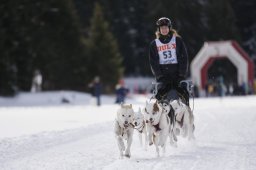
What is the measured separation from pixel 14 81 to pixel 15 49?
2.33 meters

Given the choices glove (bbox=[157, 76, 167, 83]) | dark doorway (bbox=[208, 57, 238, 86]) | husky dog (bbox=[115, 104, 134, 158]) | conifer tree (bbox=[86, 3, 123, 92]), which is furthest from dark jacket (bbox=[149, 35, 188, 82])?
dark doorway (bbox=[208, 57, 238, 86])

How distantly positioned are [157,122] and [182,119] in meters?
1.54

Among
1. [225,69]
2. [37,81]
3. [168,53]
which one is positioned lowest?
[168,53]

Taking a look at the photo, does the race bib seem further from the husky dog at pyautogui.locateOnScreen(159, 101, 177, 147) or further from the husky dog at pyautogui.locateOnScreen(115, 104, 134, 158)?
the husky dog at pyautogui.locateOnScreen(115, 104, 134, 158)

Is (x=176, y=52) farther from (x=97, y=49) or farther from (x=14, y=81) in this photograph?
(x=97, y=49)

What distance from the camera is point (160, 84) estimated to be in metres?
Answer: 10.0

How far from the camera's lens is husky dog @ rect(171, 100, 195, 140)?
9.94 m

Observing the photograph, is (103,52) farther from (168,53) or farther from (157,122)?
(157,122)

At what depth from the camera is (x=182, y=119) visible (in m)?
10.3

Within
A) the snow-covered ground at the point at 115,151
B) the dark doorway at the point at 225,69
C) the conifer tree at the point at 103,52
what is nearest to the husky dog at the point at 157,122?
the snow-covered ground at the point at 115,151

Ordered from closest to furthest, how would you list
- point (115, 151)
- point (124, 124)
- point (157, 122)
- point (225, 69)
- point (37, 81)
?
point (124, 124)
point (157, 122)
point (115, 151)
point (37, 81)
point (225, 69)

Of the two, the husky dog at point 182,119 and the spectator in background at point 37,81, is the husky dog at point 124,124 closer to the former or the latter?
the husky dog at point 182,119

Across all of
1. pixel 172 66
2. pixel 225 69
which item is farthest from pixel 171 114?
pixel 225 69

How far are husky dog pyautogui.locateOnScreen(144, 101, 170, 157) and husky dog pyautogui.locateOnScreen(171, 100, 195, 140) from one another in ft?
3.35
